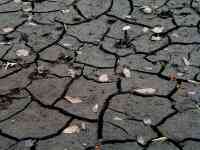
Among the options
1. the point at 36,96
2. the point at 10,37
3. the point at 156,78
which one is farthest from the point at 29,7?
the point at 156,78

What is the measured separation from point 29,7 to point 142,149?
2.23m

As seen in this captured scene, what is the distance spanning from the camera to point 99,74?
3318 mm

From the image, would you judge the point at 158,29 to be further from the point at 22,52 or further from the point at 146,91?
the point at 22,52

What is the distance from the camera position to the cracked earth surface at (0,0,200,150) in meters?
2.80

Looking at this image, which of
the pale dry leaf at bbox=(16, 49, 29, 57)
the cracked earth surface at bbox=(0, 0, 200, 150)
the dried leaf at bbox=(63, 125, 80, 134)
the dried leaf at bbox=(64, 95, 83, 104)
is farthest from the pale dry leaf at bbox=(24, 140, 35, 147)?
the pale dry leaf at bbox=(16, 49, 29, 57)

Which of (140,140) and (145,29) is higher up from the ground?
(145,29)

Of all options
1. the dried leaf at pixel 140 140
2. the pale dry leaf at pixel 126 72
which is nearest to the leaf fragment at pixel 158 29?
the pale dry leaf at pixel 126 72

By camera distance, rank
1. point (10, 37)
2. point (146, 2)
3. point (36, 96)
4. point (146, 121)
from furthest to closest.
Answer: point (146, 2)
point (10, 37)
point (36, 96)
point (146, 121)

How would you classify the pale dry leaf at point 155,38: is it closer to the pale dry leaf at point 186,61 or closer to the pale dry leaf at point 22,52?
the pale dry leaf at point 186,61

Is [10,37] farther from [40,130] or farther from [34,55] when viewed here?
[40,130]

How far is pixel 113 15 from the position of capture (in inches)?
159

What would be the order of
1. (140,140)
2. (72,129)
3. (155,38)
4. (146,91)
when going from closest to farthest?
(140,140) < (72,129) < (146,91) < (155,38)

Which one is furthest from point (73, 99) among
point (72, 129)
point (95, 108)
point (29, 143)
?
point (29, 143)

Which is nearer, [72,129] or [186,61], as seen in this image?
[72,129]
